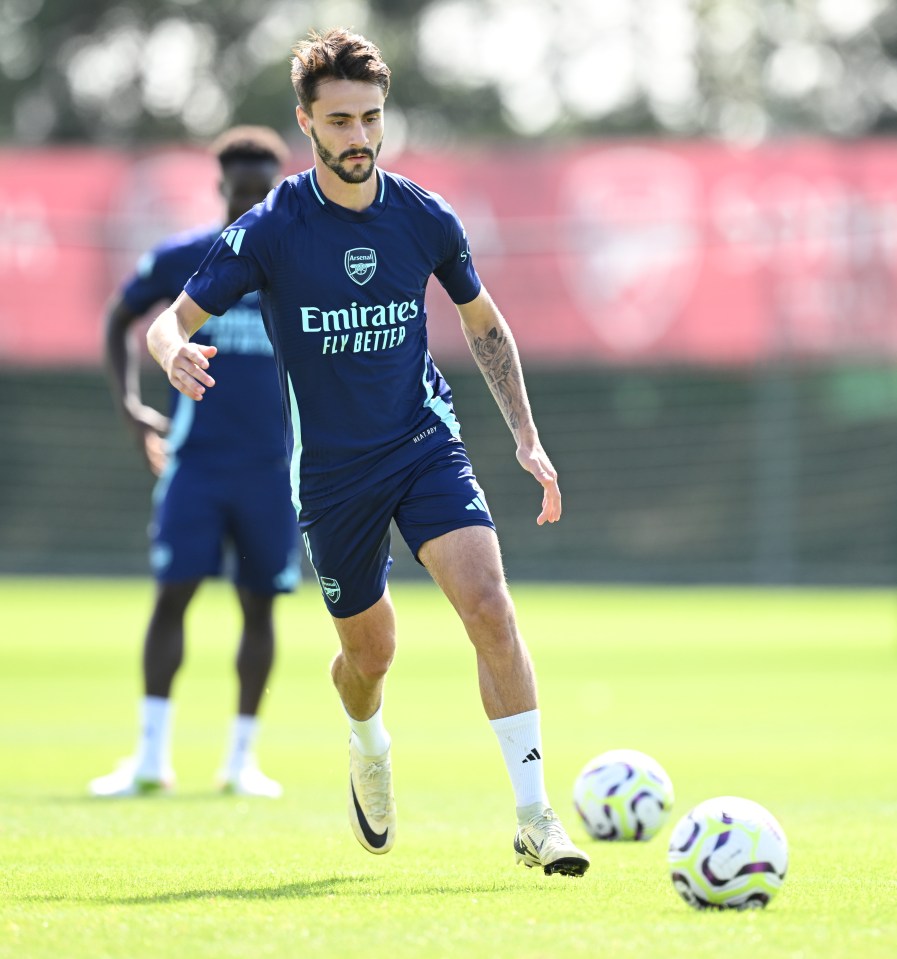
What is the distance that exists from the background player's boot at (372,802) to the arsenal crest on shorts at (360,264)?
68.7 inches

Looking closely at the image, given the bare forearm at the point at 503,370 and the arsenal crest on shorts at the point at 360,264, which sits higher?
the arsenal crest on shorts at the point at 360,264

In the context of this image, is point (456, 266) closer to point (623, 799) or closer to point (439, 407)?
point (439, 407)

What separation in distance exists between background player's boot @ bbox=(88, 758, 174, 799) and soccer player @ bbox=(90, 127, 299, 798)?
0.25ft

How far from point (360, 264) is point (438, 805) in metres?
3.07

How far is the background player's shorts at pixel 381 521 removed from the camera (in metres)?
6.34

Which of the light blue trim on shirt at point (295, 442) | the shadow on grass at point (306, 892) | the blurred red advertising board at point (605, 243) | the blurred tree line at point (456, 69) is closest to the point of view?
the shadow on grass at point (306, 892)

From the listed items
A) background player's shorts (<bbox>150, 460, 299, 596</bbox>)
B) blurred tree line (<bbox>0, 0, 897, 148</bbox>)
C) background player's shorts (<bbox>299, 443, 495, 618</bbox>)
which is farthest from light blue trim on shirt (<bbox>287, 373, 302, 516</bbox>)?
blurred tree line (<bbox>0, 0, 897, 148</bbox>)

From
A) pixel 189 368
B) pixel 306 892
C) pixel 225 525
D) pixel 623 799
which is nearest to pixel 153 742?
pixel 225 525

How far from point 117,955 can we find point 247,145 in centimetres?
523

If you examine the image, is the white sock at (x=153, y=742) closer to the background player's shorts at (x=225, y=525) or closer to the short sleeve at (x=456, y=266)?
the background player's shorts at (x=225, y=525)

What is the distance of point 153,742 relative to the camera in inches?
353

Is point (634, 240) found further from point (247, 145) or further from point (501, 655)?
point (501, 655)

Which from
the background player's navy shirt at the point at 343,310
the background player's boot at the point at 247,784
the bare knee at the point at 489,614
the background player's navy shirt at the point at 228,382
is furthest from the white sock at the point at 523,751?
the background player's navy shirt at the point at 228,382

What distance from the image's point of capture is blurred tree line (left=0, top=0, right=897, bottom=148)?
43.0 metres
